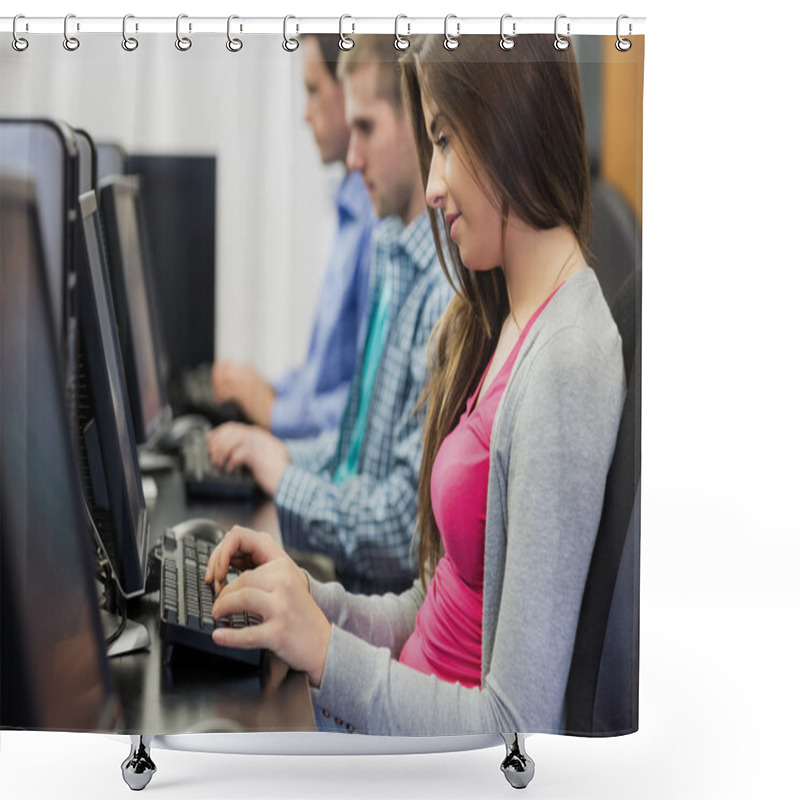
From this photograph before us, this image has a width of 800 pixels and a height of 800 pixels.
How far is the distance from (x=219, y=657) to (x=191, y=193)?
2.41ft

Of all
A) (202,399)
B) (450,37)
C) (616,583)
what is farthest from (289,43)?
(616,583)

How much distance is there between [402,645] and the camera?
1.92 metres

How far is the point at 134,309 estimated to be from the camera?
188 centimetres

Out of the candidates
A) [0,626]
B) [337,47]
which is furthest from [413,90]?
[0,626]

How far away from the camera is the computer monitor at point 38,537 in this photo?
5.99ft

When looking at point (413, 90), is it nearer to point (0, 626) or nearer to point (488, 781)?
point (0, 626)

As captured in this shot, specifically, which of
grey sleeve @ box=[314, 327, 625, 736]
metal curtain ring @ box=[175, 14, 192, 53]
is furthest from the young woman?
metal curtain ring @ box=[175, 14, 192, 53]

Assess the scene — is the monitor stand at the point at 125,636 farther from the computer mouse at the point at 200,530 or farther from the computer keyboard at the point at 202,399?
the computer keyboard at the point at 202,399

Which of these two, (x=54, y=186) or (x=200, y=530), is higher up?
(x=54, y=186)

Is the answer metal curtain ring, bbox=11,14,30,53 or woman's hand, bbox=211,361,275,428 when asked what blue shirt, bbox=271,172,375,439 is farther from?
metal curtain ring, bbox=11,14,30,53

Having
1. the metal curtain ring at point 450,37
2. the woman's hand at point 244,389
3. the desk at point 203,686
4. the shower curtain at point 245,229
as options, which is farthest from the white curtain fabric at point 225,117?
the desk at point 203,686

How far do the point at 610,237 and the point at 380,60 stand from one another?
1.48 ft

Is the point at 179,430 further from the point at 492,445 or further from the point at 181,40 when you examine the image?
the point at 181,40

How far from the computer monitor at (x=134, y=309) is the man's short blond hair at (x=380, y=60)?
0.39 metres
